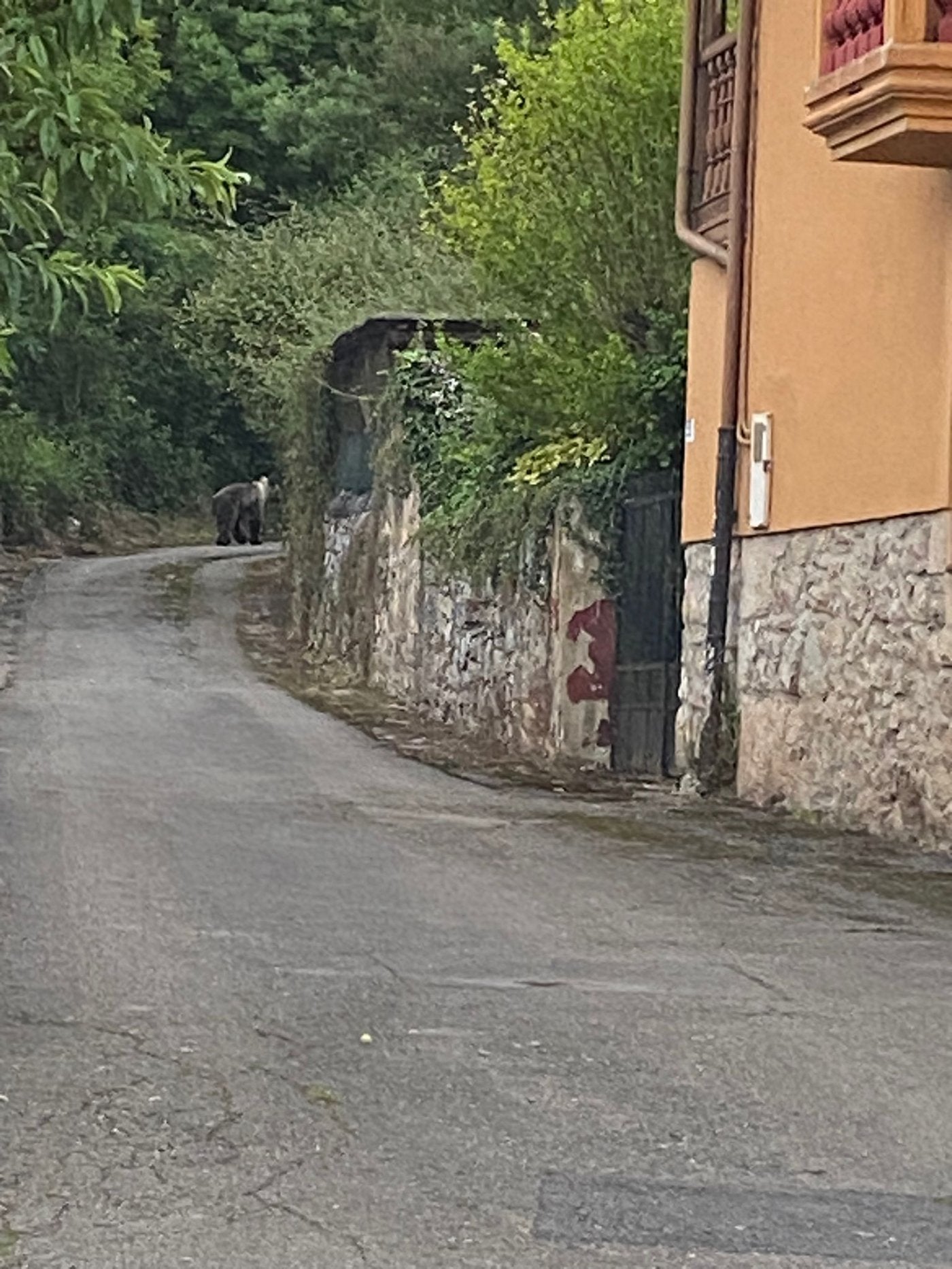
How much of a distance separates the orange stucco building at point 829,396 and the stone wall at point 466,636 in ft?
5.37

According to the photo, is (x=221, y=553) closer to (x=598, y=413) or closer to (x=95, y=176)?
(x=598, y=413)

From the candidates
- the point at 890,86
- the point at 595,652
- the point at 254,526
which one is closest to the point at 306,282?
the point at 254,526

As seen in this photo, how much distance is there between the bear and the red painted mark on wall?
24.7m

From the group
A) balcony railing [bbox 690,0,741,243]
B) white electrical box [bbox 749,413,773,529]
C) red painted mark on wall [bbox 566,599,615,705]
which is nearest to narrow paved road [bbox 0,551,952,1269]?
white electrical box [bbox 749,413,773,529]

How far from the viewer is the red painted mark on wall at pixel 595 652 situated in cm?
1706

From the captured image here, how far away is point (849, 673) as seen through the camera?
42.2 ft

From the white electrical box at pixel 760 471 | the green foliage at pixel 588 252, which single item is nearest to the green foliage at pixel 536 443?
the green foliage at pixel 588 252

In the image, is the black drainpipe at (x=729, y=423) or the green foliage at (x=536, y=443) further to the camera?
the green foliage at (x=536, y=443)

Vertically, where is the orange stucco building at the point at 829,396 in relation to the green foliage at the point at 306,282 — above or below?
below

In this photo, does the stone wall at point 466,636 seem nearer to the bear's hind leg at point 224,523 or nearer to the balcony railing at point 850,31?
the balcony railing at point 850,31

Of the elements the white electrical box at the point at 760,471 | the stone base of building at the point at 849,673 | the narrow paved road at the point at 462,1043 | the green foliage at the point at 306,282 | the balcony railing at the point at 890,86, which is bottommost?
the narrow paved road at the point at 462,1043

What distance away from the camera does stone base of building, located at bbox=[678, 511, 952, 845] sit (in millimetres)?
11820

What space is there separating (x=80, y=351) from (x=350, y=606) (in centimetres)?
1996

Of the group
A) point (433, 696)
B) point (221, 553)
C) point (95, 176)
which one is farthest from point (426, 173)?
point (95, 176)
